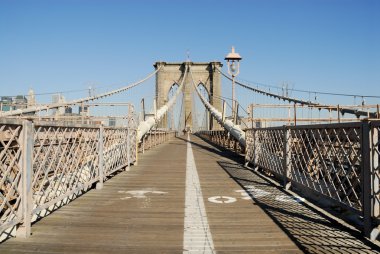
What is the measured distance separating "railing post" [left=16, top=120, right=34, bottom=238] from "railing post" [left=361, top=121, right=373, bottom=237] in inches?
142

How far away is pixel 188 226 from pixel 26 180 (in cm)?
188

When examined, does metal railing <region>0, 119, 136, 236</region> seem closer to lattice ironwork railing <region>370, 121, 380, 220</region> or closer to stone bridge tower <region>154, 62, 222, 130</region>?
lattice ironwork railing <region>370, 121, 380, 220</region>

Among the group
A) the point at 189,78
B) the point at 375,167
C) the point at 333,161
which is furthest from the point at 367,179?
the point at 189,78

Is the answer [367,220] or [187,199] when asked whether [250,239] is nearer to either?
[367,220]

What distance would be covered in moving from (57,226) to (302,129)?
4.20 meters

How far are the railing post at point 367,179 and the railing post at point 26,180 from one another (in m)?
3.60

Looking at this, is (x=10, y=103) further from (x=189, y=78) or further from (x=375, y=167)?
(x=189, y=78)

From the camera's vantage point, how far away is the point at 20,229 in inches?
144

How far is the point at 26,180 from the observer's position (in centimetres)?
365

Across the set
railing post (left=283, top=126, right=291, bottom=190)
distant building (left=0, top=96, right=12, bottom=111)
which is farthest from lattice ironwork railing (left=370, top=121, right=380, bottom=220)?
distant building (left=0, top=96, right=12, bottom=111)

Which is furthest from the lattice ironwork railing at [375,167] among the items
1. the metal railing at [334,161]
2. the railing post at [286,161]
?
the railing post at [286,161]

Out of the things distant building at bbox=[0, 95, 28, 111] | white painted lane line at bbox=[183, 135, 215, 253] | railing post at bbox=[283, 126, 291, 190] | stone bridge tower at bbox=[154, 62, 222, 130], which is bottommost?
white painted lane line at bbox=[183, 135, 215, 253]

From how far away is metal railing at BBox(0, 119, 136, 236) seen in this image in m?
3.59

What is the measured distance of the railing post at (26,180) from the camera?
3631 mm
